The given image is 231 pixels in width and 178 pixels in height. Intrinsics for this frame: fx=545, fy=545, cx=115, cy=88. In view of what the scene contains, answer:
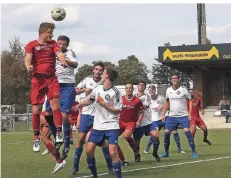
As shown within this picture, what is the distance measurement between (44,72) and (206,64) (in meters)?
36.4

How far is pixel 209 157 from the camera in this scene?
14.9m

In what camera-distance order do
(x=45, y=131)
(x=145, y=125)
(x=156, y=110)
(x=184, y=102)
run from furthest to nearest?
(x=156, y=110) → (x=184, y=102) → (x=145, y=125) → (x=45, y=131)

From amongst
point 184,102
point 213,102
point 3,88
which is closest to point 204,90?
point 213,102

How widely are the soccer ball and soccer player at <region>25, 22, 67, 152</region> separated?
25 cm

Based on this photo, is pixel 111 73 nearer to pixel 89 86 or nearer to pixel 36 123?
pixel 36 123

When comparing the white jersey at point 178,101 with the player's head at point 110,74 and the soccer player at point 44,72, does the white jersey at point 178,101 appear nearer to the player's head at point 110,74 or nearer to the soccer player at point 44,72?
the soccer player at point 44,72

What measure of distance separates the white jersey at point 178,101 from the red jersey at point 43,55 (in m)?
5.77

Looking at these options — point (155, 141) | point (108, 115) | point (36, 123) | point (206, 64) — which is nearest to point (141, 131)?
point (155, 141)

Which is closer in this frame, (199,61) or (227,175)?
(227,175)

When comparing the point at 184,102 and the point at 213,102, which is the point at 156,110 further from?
the point at 213,102

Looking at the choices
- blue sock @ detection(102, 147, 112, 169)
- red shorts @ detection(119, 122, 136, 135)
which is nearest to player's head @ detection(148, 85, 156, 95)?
red shorts @ detection(119, 122, 136, 135)

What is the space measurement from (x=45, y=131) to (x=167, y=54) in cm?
3234

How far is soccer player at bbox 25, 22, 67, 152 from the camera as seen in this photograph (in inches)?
418

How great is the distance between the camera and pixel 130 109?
45.1 feet
